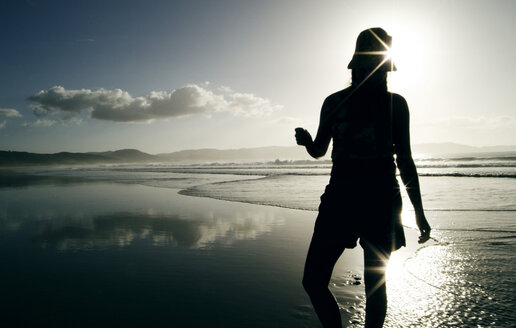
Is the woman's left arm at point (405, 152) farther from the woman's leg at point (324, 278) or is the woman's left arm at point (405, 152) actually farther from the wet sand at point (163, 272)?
the wet sand at point (163, 272)

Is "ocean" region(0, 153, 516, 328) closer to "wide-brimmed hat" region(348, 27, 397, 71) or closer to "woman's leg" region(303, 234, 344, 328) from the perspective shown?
"woman's leg" region(303, 234, 344, 328)

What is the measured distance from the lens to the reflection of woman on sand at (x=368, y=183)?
180 centimetres

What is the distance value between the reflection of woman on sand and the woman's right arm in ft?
0.35

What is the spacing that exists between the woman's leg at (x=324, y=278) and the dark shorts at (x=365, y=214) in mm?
50

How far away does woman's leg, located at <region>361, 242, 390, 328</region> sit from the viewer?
1.80 m

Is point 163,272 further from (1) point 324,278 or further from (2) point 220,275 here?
(1) point 324,278

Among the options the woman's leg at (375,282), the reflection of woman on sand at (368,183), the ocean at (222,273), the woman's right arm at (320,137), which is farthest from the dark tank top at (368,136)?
the ocean at (222,273)

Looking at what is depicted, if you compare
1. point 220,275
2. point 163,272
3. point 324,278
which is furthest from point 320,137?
point 163,272

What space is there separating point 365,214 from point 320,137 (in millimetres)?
591

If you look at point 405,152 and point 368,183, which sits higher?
point 405,152

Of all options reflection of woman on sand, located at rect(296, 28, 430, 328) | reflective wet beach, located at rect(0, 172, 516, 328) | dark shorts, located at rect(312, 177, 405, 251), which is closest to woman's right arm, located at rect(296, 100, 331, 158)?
reflection of woman on sand, located at rect(296, 28, 430, 328)

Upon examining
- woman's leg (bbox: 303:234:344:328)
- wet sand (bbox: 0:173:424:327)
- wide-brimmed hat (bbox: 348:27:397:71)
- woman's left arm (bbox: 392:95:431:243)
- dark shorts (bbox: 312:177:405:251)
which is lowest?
wet sand (bbox: 0:173:424:327)

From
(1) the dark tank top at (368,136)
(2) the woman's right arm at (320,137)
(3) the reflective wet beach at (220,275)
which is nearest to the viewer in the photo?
(1) the dark tank top at (368,136)

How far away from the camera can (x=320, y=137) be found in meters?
2.10
